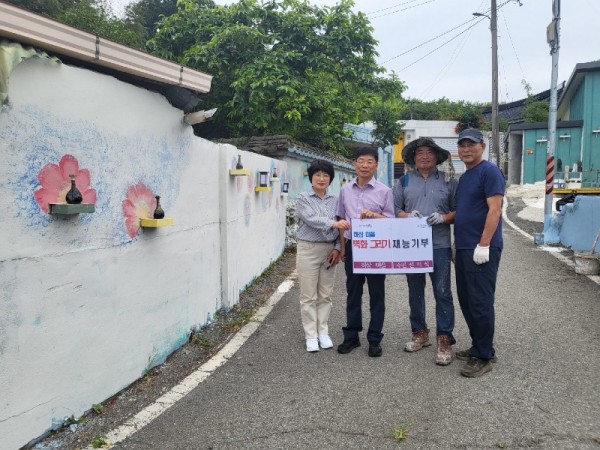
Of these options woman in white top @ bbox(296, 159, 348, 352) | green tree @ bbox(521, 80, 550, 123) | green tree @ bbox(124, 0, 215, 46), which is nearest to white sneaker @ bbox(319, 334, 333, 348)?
woman in white top @ bbox(296, 159, 348, 352)

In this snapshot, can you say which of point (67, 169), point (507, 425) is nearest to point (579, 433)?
point (507, 425)

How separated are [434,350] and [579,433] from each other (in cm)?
162

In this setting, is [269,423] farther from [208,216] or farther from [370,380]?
[208,216]

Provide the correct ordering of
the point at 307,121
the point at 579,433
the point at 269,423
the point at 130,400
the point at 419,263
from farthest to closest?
the point at 307,121 → the point at 419,263 → the point at 130,400 → the point at 269,423 → the point at 579,433

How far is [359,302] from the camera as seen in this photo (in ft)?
15.2

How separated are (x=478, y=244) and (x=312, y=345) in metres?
1.72

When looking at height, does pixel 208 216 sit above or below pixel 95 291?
above

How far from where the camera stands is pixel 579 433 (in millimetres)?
3080

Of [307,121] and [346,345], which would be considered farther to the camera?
[307,121]

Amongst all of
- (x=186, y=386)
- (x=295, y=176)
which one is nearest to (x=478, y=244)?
(x=186, y=386)

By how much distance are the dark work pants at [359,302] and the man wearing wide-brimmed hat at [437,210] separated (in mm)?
312

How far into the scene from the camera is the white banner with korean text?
4.33 metres

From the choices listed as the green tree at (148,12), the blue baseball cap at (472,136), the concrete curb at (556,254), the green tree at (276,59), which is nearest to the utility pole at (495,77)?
the concrete curb at (556,254)

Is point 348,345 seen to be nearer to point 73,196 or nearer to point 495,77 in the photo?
point 73,196
